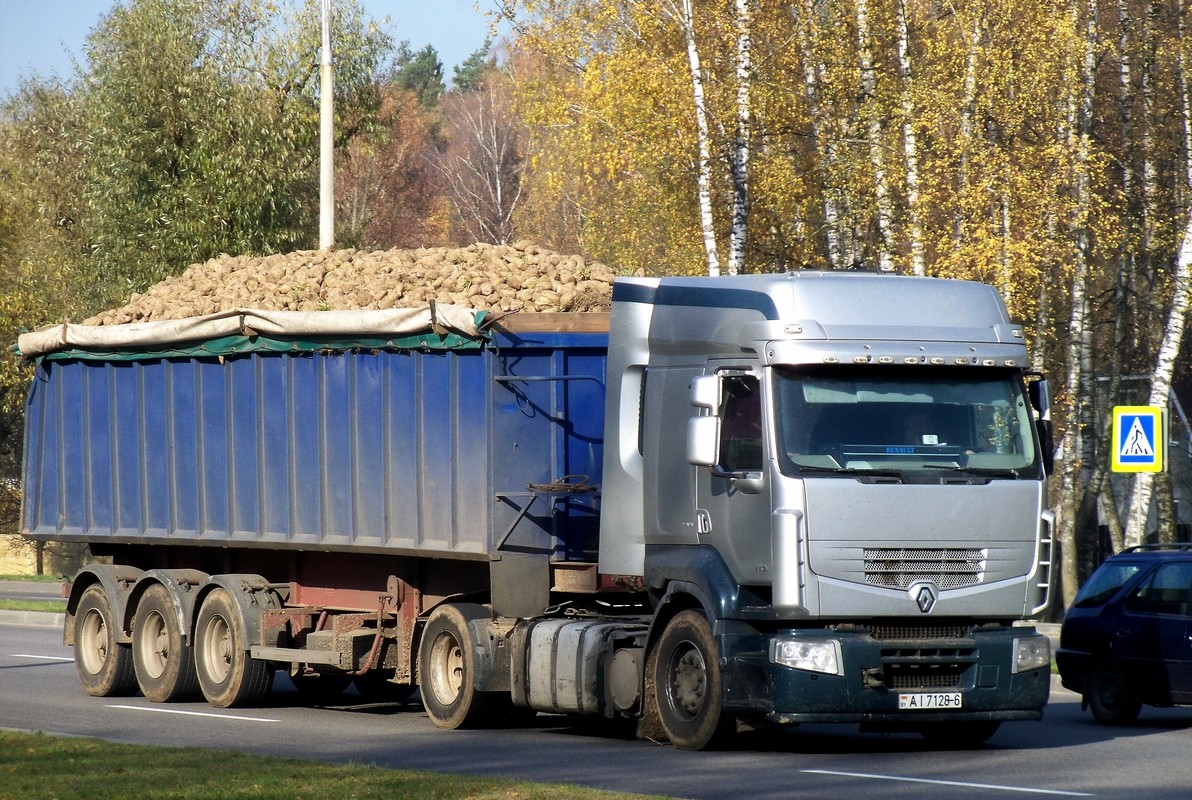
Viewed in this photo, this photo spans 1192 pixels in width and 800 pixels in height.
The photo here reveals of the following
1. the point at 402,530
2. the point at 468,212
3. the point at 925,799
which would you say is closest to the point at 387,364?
the point at 402,530

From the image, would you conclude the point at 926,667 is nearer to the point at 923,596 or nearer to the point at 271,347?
the point at 923,596

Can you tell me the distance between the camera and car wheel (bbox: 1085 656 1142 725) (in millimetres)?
14242

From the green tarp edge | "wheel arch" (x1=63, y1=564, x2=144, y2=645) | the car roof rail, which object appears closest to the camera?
the green tarp edge

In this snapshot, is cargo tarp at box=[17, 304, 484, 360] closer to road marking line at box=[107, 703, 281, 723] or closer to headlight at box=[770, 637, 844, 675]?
road marking line at box=[107, 703, 281, 723]

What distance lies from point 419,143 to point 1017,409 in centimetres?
6564

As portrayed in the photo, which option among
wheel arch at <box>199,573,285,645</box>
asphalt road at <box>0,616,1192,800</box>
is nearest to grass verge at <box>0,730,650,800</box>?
asphalt road at <box>0,616,1192,800</box>

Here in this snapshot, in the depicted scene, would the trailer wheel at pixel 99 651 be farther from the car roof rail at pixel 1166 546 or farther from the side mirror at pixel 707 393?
the car roof rail at pixel 1166 546

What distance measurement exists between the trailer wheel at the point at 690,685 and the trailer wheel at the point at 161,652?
18.6 ft

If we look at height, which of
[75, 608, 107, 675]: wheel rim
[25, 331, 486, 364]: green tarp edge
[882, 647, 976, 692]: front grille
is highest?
[25, 331, 486, 364]: green tarp edge

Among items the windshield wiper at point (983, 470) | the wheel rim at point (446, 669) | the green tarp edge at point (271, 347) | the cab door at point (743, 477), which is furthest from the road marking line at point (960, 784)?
the green tarp edge at point (271, 347)

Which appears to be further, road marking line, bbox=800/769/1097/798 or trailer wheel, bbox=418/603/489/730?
trailer wheel, bbox=418/603/489/730

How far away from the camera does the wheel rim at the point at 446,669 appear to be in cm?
1330

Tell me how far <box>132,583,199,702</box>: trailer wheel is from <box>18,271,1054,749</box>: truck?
1.5 inches

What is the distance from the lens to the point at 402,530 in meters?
13.6
